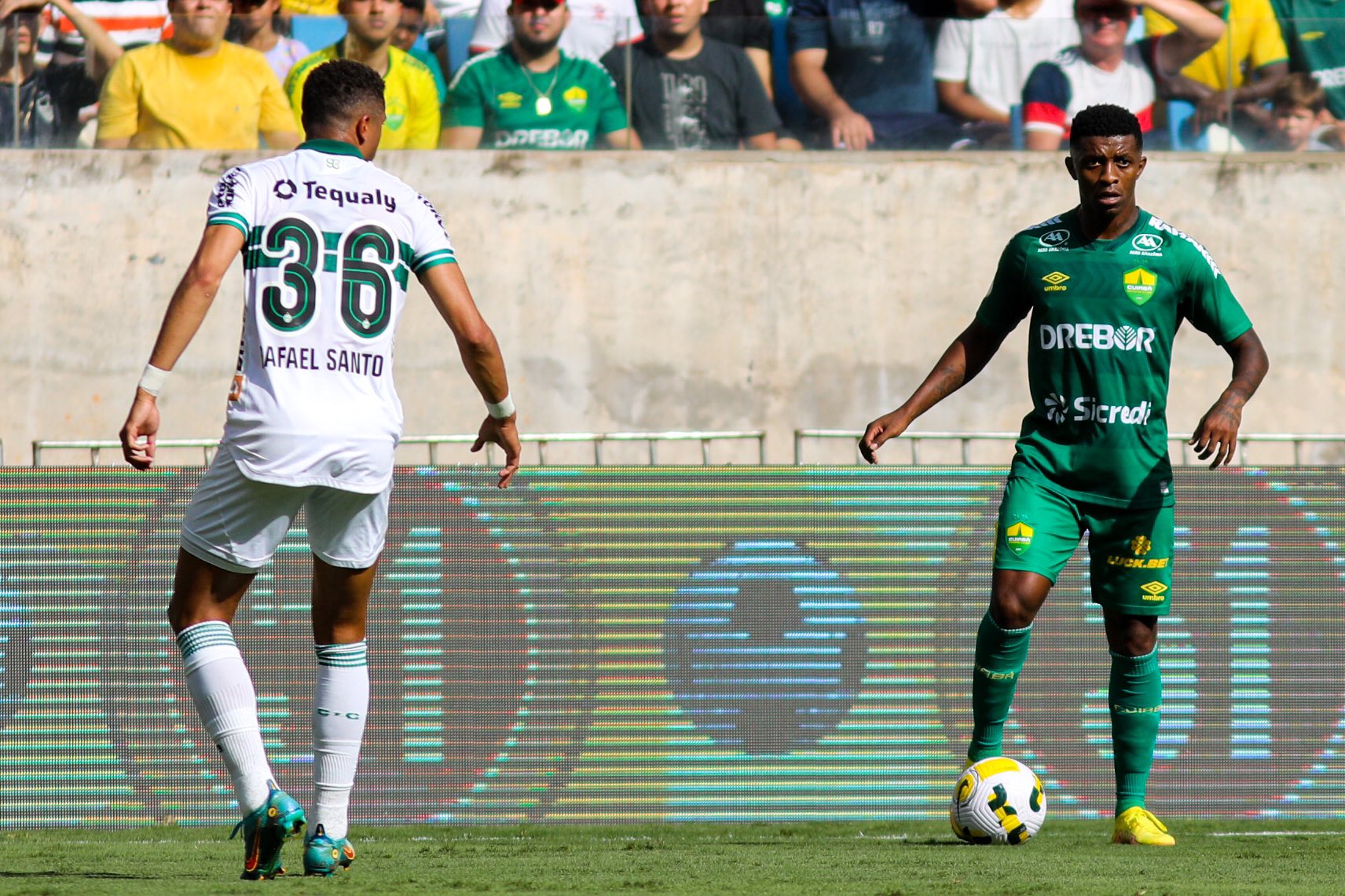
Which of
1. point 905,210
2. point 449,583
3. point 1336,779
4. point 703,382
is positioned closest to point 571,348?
point 703,382

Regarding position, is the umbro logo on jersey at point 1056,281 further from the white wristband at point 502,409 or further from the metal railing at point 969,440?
the metal railing at point 969,440

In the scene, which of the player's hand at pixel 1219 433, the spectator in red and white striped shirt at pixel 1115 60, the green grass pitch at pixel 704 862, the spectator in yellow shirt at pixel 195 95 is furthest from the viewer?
the spectator in red and white striped shirt at pixel 1115 60

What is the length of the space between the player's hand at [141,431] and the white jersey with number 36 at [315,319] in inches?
6.7

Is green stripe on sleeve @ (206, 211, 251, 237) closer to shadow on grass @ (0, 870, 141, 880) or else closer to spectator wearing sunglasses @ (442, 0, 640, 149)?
shadow on grass @ (0, 870, 141, 880)

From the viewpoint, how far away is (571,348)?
10.2 m

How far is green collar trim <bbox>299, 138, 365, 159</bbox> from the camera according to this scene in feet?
13.9

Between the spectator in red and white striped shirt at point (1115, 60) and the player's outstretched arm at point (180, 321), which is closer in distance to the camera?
the player's outstretched arm at point (180, 321)

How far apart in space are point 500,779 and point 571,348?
3.57 metres

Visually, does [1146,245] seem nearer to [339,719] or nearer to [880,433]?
[880,433]

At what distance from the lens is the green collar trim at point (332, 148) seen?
4246mm

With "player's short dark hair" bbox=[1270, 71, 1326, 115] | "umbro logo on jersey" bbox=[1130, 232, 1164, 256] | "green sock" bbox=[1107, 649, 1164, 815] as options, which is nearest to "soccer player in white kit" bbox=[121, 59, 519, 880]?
"umbro logo on jersey" bbox=[1130, 232, 1164, 256]

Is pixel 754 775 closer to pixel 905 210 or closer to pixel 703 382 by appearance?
pixel 703 382

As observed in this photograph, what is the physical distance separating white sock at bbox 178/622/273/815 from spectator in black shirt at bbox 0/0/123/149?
658cm

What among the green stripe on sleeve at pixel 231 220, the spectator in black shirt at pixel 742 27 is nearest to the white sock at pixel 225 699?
the green stripe on sleeve at pixel 231 220
